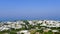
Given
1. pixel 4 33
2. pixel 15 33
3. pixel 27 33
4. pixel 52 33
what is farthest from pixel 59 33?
pixel 4 33

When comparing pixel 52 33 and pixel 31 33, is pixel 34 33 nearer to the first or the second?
pixel 31 33


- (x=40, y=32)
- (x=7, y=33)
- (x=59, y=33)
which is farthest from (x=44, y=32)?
(x=7, y=33)

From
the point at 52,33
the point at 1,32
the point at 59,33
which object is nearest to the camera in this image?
the point at 59,33

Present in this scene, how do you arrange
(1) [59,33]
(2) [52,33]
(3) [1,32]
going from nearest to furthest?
1. (1) [59,33]
2. (2) [52,33]
3. (3) [1,32]

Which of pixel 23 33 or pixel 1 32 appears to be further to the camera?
pixel 1 32

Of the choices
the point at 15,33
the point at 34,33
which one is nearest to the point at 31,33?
the point at 34,33

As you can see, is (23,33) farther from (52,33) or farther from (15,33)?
(52,33)

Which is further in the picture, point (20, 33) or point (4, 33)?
point (4, 33)
